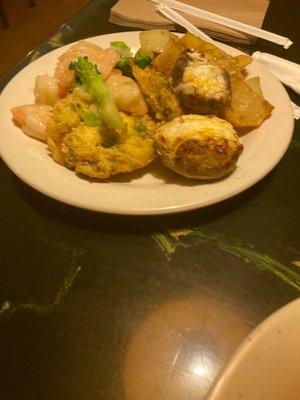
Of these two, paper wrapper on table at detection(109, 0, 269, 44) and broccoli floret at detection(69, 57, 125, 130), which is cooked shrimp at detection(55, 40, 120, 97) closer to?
broccoli floret at detection(69, 57, 125, 130)

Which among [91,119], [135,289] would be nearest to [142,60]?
[91,119]

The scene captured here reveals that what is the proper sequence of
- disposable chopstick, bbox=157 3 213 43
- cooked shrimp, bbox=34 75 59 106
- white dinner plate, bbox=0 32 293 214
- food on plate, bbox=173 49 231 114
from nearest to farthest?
white dinner plate, bbox=0 32 293 214
food on plate, bbox=173 49 231 114
cooked shrimp, bbox=34 75 59 106
disposable chopstick, bbox=157 3 213 43

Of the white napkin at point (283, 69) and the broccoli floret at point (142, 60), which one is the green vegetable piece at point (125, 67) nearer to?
the broccoli floret at point (142, 60)

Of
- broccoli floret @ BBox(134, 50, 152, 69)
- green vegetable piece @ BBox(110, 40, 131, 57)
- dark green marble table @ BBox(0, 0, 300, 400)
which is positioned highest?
broccoli floret @ BBox(134, 50, 152, 69)

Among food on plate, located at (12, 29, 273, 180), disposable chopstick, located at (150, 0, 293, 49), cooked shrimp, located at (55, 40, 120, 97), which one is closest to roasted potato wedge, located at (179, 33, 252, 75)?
food on plate, located at (12, 29, 273, 180)

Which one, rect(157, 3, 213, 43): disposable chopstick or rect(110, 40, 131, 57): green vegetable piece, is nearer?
rect(110, 40, 131, 57): green vegetable piece

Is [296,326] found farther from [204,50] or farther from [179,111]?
[204,50]

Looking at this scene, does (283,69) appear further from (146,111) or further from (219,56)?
(146,111)

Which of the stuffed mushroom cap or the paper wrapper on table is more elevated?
the paper wrapper on table
